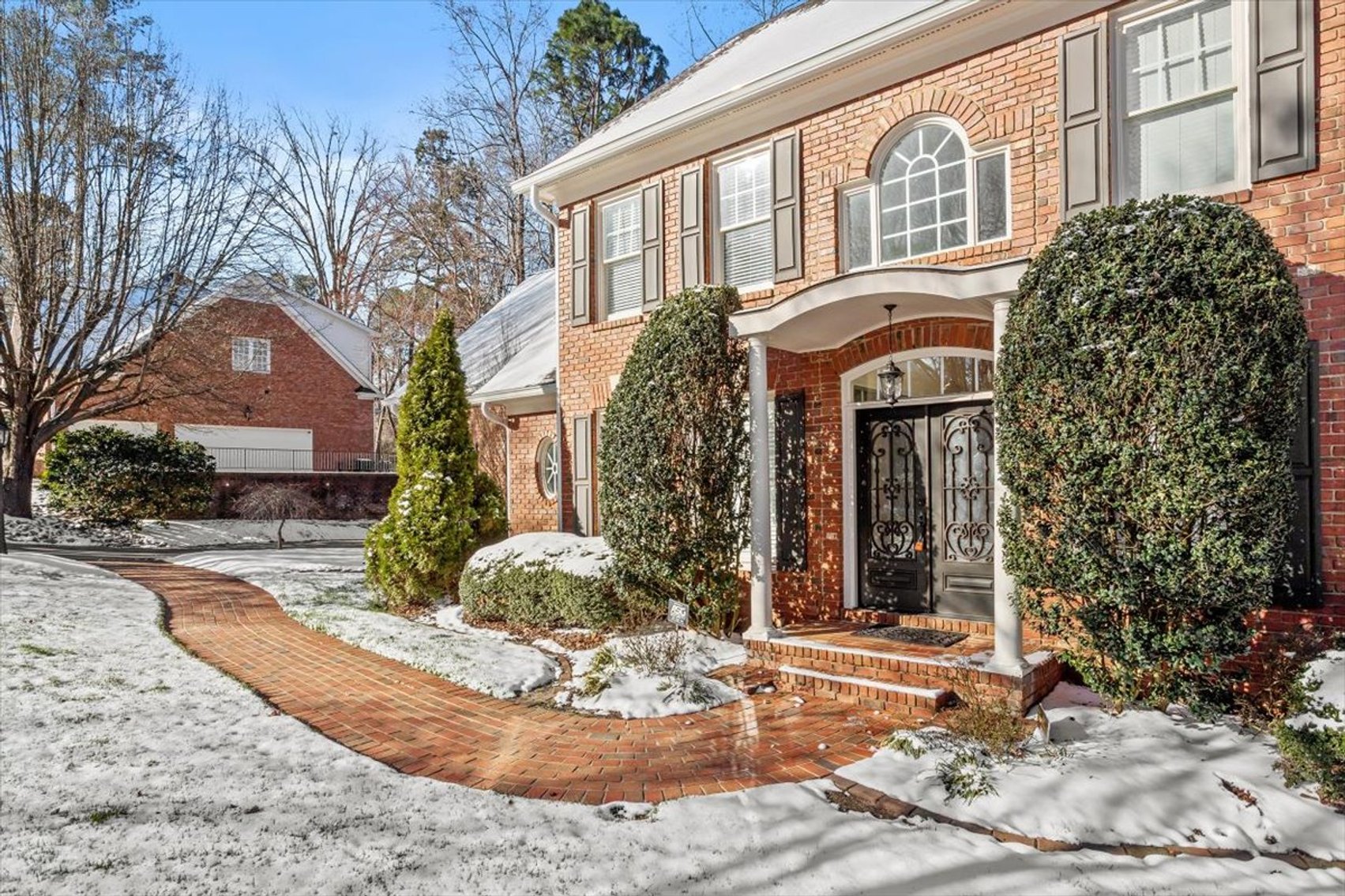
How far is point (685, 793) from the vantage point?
3957 mm

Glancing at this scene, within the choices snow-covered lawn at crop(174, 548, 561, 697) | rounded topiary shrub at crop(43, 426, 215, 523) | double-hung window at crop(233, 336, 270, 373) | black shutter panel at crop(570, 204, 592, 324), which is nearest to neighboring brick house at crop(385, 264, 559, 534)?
black shutter panel at crop(570, 204, 592, 324)

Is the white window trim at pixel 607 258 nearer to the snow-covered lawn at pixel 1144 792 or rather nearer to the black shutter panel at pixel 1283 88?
the black shutter panel at pixel 1283 88

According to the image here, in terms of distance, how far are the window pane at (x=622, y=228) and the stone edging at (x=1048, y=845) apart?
6.81 metres

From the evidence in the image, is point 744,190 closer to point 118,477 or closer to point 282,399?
point 118,477

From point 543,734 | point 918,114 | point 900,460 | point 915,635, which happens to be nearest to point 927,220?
point 918,114

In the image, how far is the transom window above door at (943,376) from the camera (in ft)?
21.2

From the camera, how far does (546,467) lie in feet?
36.2

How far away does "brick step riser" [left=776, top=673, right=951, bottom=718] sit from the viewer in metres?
5.10

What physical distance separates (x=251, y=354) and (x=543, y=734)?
23.5 metres

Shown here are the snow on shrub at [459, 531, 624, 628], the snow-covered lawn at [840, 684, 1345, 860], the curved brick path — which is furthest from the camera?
the snow on shrub at [459, 531, 624, 628]

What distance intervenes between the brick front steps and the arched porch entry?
396mm

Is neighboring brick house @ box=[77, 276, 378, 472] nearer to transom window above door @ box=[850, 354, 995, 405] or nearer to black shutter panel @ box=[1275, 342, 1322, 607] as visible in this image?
transom window above door @ box=[850, 354, 995, 405]

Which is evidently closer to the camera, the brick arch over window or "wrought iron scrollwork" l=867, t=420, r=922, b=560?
the brick arch over window

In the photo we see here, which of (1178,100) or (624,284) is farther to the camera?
(624,284)
